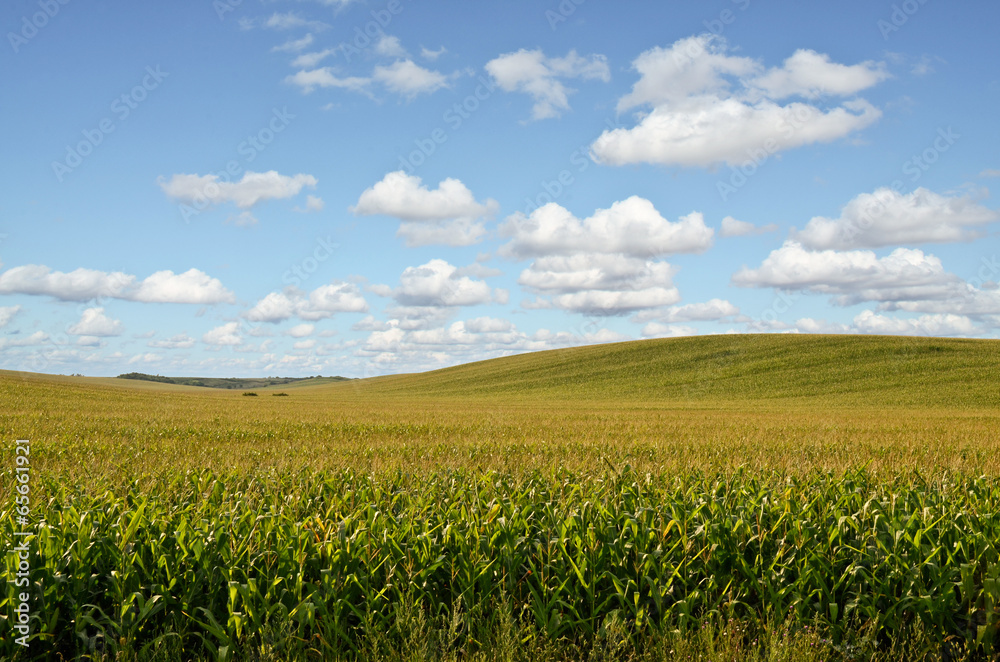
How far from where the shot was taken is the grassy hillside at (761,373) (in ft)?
157

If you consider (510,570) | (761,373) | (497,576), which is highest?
(510,570)

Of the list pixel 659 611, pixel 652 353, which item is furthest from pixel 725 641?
pixel 652 353

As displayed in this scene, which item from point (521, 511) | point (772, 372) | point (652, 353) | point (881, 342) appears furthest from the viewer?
point (652, 353)

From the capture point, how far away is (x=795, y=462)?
1023 centimetres

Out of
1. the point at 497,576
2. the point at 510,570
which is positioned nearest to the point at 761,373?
the point at 497,576

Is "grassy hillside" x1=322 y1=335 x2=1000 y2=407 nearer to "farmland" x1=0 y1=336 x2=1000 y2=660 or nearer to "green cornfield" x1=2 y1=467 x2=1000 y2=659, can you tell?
"farmland" x1=0 y1=336 x2=1000 y2=660

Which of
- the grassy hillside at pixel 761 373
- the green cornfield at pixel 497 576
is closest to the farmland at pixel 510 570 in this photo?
the green cornfield at pixel 497 576

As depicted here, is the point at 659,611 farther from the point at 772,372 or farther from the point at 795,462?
the point at 772,372

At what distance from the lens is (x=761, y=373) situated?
58.8 m

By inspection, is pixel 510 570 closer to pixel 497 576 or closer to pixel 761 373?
pixel 497 576

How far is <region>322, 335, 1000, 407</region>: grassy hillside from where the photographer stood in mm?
47722

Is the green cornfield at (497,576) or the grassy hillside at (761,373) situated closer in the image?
the green cornfield at (497,576)

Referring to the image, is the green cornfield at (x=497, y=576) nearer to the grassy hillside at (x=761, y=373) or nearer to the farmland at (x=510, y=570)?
the farmland at (x=510, y=570)

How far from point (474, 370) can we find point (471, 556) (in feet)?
277
